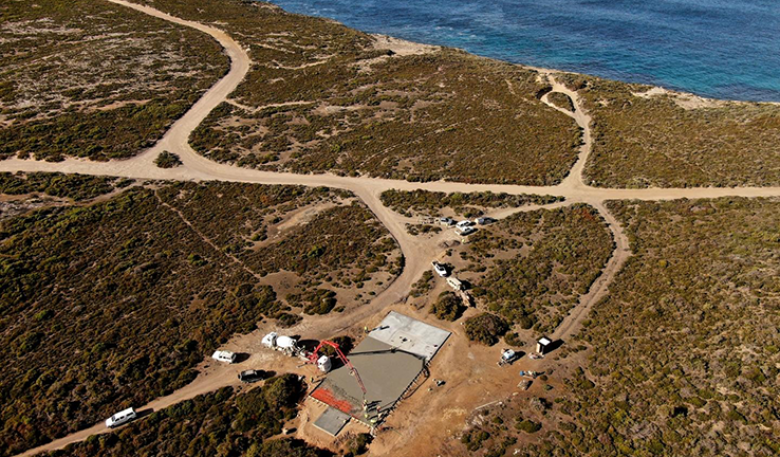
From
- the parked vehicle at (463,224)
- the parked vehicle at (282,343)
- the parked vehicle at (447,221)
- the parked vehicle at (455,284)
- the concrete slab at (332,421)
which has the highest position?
the parked vehicle at (463,224)

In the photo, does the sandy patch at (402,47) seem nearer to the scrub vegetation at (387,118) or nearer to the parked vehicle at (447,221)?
the scrub vegetation at (387,118)

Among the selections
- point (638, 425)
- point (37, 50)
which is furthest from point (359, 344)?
point (37, 50)

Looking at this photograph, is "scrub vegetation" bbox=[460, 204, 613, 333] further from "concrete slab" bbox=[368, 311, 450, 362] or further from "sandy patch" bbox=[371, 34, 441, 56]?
"sandy patch" bbox=[371, 34, 441, 56]

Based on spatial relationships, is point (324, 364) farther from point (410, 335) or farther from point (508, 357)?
point (508, 357)

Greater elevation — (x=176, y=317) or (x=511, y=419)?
(x=511, y=419)

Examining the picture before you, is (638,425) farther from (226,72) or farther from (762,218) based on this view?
(226,72)

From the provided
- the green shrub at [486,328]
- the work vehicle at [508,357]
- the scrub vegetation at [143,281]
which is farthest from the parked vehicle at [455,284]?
the work vehicle at [508,357]
